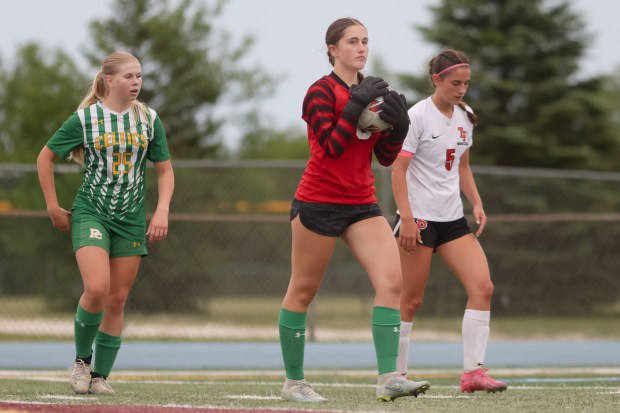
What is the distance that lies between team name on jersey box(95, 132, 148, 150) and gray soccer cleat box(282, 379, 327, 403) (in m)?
1.61

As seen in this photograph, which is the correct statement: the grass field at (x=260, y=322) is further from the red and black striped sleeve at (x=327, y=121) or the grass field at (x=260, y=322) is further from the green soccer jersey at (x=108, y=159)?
the red and black striped sleeve at (x=327, y=121)

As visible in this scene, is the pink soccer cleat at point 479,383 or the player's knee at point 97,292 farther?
the pink soccer cleat at point 479,383

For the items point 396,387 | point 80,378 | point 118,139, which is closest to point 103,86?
point 118,139

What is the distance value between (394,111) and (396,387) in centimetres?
137

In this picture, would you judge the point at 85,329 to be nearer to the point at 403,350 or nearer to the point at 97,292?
the point at 97,292

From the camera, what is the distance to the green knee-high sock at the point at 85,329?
660 cm

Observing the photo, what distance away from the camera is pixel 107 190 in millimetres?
6547

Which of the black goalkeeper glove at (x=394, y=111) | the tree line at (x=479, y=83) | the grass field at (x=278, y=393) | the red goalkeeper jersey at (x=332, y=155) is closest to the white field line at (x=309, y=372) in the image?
the grass field at (x=278, y=393)

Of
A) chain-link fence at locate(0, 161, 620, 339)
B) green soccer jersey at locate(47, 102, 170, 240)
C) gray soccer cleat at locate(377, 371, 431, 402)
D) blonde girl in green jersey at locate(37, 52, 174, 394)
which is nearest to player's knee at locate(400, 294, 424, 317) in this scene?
gray soccer cleat at locate(377, 371, 431, 402)

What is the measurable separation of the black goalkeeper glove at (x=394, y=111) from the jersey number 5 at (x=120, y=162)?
160cm

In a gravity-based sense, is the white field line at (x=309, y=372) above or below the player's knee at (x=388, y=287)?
below

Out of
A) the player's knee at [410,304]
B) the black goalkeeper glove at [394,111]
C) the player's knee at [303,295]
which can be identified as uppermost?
the black goalkeeper glove at [394,111]

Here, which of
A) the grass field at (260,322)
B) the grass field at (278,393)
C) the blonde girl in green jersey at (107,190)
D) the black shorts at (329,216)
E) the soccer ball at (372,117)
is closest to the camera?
the grass field at (278,393)

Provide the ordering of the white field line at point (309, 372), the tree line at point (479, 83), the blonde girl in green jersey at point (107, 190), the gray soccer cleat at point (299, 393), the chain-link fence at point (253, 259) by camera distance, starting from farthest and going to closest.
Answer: the tree line at point (479, 83) → the chain-link fence at point (253, 259) → the white field line at point (309, 372) → the blonde girl in green jersey at point (107, 190) → the gray soccer cleat at point (299, 393)
